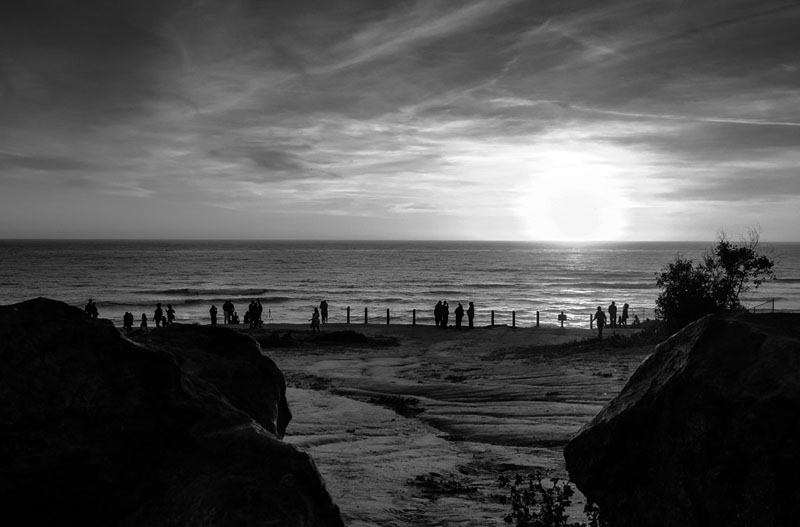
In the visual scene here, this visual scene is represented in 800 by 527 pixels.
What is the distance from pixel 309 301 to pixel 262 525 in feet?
199

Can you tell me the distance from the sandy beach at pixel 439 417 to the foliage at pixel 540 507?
207 millimetres

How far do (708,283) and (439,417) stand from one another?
17684 mm

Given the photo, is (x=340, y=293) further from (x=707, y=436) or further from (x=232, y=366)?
(x=707, y=436)

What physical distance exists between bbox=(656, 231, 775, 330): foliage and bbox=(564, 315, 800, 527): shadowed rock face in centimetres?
2078

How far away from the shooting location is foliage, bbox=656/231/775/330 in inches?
980

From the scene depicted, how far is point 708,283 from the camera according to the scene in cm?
2595

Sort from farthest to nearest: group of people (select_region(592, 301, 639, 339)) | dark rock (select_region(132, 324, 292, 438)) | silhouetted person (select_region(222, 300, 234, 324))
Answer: silhouetted person (select_region(222, 300, 234, 324)) < group of people (select_region(592, 301, 639, 339)) < dark rock (select_region(132, 324, 292, 438))

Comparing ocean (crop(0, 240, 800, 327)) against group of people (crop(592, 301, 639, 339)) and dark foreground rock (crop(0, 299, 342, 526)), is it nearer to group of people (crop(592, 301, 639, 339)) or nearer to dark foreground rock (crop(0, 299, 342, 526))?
group of people (crop(592, 301, 639, 339))

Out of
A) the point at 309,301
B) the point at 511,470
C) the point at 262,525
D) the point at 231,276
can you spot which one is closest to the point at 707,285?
the point at 511,470

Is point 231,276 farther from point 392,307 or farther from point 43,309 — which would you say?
point 43,309

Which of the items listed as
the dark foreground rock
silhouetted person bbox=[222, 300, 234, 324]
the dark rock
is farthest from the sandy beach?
silhouetted person bbox=[222, 300, 234, 324]

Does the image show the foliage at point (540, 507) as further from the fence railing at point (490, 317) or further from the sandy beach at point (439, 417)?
the fence railing at point (490, 317)

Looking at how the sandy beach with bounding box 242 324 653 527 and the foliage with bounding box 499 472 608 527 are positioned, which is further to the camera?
the sandy beach with bounding box 242 324 653 527

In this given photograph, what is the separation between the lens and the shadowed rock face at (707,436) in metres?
3.79
